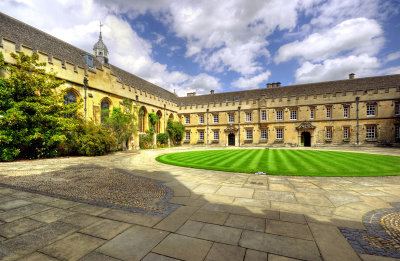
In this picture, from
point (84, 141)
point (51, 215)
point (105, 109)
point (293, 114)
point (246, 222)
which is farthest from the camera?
point (293, 114)

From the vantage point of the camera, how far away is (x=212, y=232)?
2.79 meters

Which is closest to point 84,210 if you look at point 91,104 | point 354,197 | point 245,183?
point 245,183

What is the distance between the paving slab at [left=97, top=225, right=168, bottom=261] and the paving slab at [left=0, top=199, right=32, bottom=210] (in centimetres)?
301

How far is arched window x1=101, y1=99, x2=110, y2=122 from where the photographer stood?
18062mm

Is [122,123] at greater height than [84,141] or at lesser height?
greater

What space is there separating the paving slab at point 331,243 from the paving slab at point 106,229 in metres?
3.09

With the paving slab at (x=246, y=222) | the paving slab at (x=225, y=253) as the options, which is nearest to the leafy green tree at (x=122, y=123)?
the paving slab at (x=246, y=222)

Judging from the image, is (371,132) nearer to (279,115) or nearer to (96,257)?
(279,115)

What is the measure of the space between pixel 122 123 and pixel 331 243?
1889 cm

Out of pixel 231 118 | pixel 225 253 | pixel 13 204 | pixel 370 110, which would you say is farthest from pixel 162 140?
pixel 370 110

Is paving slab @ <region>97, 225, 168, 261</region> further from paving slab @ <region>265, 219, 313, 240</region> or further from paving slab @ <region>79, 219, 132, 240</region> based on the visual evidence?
paving slab @ <region>265, 219, 313, 240</region>

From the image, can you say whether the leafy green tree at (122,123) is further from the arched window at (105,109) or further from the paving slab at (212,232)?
the paving slab at (212,232)

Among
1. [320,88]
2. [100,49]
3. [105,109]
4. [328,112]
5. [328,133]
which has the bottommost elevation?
[328,133]

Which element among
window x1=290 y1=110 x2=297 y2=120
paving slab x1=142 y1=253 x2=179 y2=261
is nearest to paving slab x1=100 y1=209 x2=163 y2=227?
paving slab x1=142 y1=253 x2=179 y2=261
